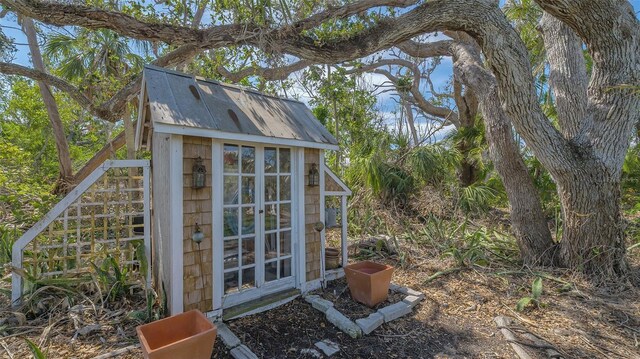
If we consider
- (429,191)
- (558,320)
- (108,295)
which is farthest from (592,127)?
(108,295)

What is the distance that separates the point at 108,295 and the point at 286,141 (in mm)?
2404

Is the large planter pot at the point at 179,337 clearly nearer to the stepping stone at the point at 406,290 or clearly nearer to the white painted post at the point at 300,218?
the white painted post at the point at 300,218

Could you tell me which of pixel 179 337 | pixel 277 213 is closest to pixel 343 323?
pixel 277 213

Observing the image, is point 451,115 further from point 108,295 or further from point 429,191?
point 108,295

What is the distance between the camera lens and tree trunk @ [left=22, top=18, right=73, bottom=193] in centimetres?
702

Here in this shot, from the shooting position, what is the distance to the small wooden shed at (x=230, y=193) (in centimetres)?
281

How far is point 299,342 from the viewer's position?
9.21ft

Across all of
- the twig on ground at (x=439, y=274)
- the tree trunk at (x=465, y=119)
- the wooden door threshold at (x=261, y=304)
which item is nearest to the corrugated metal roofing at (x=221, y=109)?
the wooden door threshold at (x=261, y=304)

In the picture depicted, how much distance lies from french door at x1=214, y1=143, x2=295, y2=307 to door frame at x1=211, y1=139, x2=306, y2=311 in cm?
1

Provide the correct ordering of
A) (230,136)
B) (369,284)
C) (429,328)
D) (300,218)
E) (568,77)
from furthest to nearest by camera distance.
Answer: (568,77)
(300,218)
(369,284)
(429,328)
(230,136)

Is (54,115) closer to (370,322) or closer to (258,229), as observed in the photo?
(258,229)

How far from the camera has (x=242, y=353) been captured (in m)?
2.52

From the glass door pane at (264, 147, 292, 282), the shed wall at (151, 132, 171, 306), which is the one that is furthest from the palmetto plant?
the glass door pane at (264, 147, 292, 282)

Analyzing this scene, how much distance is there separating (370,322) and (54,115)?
326 inches
